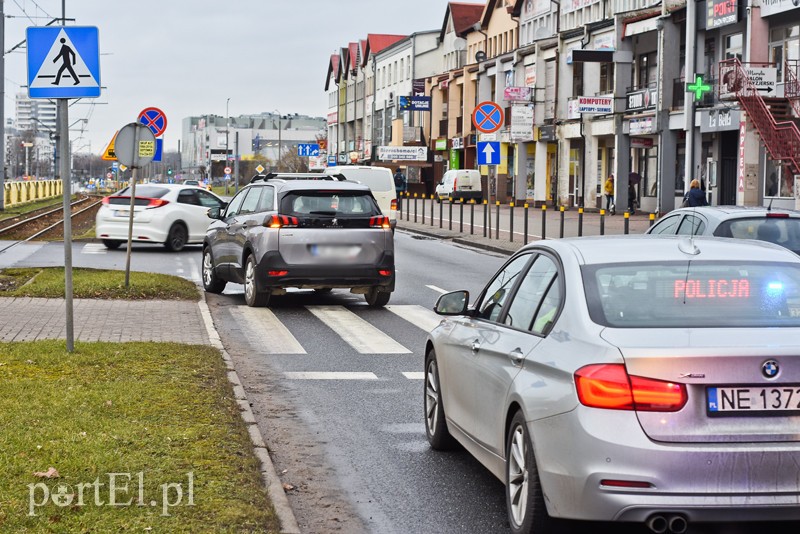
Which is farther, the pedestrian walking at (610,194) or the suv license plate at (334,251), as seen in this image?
the pedestrian walking at (610,194)

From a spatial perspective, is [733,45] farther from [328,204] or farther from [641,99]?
[328,204]

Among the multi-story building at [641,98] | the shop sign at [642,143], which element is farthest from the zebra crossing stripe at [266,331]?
the shop sign at [642,143]

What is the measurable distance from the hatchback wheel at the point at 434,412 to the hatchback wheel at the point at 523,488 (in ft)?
5.66

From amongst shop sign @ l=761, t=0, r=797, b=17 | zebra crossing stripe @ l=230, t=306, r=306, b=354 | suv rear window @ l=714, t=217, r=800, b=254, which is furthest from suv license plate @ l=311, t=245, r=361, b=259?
shop sign @ l=761, t=0, r=797, b=17

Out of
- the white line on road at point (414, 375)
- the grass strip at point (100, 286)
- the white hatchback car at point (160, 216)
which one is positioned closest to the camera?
the white line on road at point (414, 375)

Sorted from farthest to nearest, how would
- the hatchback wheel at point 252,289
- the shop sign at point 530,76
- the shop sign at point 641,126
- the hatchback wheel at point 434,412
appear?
the shop sign at point 530,76, the shop sign at point 641,126, the hatchback wheel at point 252,289, the hatchback wheel at point 434,412

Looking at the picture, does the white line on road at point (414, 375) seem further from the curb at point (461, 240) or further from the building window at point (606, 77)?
the building window at point (606, 77)

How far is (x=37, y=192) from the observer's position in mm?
74875

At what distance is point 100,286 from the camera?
17344mm

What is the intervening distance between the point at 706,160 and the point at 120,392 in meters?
37.9

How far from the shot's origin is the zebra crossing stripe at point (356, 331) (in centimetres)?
1259

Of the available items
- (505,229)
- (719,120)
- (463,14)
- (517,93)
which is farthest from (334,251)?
(463,14)

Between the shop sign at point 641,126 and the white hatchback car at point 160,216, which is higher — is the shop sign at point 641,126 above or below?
above

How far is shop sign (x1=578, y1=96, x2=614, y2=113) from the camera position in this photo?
47.2 meters
